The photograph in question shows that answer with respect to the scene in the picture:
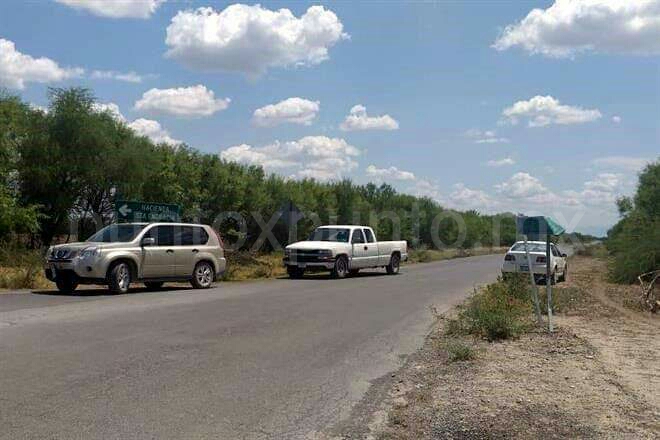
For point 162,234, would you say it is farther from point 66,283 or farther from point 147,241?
point 66,283

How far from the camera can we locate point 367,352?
10.2m

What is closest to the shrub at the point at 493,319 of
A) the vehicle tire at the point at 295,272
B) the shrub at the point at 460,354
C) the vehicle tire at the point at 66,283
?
the shrub at the point at 460,354

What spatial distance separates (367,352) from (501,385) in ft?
8.49

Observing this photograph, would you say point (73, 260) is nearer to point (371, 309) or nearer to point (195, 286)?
point (195, 286)

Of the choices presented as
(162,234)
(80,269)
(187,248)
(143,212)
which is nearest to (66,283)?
(80,269)

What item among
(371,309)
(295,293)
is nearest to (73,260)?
(295,293)

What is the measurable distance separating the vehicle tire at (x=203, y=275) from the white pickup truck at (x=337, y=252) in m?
6.01

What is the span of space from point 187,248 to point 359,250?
931 centimetres

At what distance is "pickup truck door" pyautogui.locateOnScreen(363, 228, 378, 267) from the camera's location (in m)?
27.8

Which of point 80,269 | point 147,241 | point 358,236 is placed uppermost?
point 358,236

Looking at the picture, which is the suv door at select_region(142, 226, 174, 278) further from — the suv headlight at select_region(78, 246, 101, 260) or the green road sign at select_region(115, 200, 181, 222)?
the green road sign at select_region(115, 200, 181, 222)

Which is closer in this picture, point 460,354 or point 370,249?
point 460,354

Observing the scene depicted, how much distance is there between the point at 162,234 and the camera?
18.9 meters

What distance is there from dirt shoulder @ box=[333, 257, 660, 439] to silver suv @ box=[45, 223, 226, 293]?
28.2 ft
